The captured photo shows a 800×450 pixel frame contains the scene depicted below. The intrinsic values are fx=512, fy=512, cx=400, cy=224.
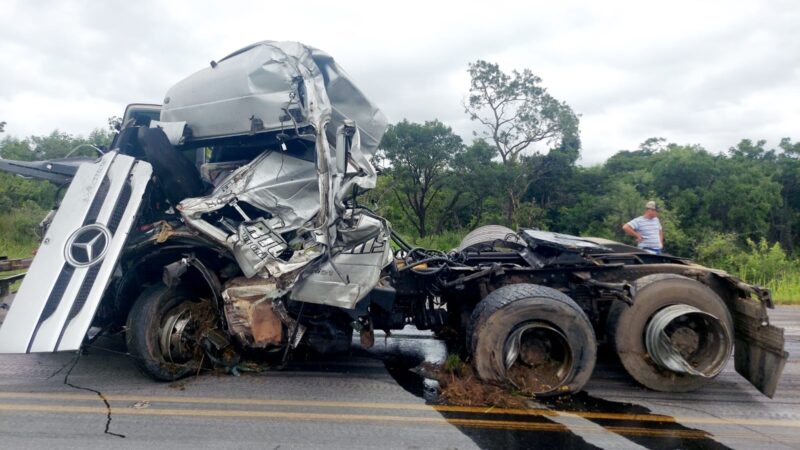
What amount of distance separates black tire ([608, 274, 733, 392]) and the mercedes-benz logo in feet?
15.1

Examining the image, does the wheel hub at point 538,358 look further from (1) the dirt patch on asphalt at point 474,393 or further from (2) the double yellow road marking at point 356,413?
(2) the double yellow road marking at point 356,413

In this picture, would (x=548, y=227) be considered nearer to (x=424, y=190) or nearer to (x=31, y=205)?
(x=424, y=190)

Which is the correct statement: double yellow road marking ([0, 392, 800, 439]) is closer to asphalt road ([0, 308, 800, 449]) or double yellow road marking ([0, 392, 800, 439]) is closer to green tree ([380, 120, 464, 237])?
asphalt road ([0, 308, 800, 449])

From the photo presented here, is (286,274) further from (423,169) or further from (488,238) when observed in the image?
(423,169)

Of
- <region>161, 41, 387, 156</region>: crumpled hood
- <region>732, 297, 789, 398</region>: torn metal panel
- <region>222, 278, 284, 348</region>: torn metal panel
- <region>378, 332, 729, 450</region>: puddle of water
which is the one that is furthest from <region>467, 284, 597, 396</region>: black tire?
<region>161, 41, 387, 156</region>: crumpled hood

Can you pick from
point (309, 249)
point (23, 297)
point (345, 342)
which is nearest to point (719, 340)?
point (345, 342)

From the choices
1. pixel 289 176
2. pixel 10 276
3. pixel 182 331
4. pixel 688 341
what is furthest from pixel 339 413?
pixel 10 276

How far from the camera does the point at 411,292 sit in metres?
5.30

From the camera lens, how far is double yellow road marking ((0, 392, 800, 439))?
394cm

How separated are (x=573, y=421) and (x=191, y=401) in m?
3.10

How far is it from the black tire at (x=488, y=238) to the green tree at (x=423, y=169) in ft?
46.4

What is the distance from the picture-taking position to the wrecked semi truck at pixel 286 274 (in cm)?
440

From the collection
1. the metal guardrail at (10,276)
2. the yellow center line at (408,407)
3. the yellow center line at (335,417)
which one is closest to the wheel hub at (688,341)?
the yellow center line at (408,407)

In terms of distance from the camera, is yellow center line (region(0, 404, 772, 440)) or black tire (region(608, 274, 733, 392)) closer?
yellow center line (region(0, 404, 772, 440))
